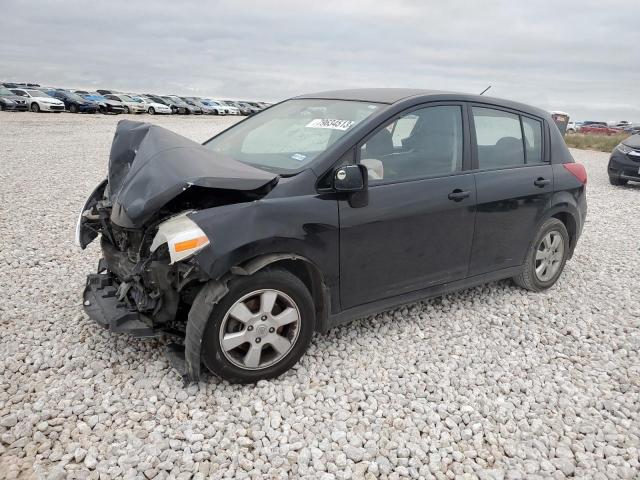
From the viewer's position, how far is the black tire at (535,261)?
468 cm

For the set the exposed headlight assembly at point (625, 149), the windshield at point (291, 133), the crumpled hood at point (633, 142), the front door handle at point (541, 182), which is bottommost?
the exposed headlight assembly at point (625, 149)

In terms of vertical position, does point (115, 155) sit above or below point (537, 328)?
above

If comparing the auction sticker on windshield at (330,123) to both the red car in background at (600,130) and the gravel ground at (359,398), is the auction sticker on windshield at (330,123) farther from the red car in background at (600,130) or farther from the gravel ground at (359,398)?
the red car in background at (600,130)

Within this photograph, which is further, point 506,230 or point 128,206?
point 506,230

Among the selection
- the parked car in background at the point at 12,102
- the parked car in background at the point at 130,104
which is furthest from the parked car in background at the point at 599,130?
the parked car in background at the point at 12,102

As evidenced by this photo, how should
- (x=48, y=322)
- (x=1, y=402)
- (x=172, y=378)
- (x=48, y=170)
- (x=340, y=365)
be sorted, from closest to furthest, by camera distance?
(x=1, y=402)
(x=172, y=378)
(x=340, y=365)
(x=48, y=322)
(x=48, y=170)

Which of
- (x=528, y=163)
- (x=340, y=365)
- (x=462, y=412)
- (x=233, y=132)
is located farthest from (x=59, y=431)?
(x=528, y=163)

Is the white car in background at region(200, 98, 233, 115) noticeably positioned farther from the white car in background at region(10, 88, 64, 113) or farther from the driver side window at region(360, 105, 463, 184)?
the driver side window at region(360, 105, 463, 184)

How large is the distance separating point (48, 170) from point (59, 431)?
960 cm

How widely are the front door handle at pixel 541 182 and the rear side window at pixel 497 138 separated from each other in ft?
0.68

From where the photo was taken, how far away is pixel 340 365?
3.48 meters

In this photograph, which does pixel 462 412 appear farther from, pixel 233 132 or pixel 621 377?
pixel 233 132

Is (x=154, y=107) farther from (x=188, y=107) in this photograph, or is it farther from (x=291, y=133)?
(x=291, y=133)

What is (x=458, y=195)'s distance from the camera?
3.85m
